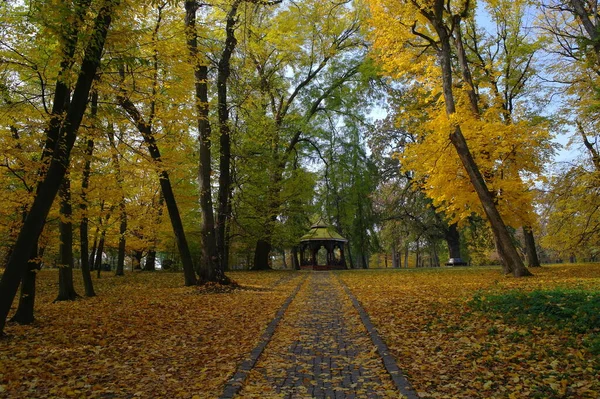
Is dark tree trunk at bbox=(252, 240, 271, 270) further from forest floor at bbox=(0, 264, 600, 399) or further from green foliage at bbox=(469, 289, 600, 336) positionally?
green foliage at bbox=(469, 289, 600, 336)

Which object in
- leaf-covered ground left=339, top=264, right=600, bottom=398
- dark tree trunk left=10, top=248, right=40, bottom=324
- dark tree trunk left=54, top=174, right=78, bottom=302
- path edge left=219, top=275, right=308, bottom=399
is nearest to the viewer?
leaf-covered ground left=339, top=264, right=600, bottom=398

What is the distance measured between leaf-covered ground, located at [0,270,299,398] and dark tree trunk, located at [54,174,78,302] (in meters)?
1.32

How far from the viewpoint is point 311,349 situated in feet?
18.1

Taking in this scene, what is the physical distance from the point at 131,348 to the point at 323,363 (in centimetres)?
284

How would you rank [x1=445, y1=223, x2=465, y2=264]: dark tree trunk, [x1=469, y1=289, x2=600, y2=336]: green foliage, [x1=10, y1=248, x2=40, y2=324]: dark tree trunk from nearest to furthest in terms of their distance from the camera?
[x1=469, y1=289, x2=600, y2=336]: green foliage, [x1=10, y1=248, x2=40, y2=324]: dark tree trunk, [x1=445, y1=223, x2=465, y2=264]: dark tree trunk

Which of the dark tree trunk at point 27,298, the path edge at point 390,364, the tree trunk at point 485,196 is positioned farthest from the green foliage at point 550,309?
the dark tree trunk at point 27,298

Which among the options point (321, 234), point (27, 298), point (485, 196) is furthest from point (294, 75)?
point (27, 298)

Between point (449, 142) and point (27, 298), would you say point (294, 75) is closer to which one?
point (449, 142)

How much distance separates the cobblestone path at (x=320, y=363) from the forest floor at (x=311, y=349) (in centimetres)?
2

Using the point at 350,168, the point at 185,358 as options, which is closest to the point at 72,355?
the point at 185,358

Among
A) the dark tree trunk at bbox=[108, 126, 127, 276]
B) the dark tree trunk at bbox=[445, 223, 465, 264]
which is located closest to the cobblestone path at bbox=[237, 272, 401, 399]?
the dark tree trunk at bbox=[108, 126, 127, 276]

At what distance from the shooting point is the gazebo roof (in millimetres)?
26641

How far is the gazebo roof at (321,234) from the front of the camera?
87.4 feet

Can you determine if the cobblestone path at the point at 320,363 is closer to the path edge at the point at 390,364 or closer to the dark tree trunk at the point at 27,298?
the path edge at the point at 390,364
